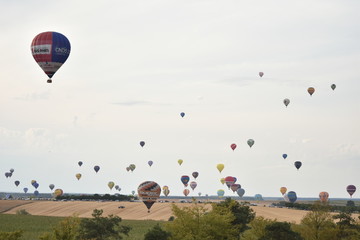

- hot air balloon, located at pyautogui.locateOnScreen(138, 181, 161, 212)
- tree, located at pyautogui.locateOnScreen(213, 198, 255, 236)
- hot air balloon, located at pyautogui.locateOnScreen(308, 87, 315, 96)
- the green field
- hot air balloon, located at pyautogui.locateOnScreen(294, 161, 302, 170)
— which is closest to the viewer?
tree, located at pyautogui.locateOnScreen(213, 198, 255, 236)

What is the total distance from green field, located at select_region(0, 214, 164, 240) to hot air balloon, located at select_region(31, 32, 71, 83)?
96.0 feet

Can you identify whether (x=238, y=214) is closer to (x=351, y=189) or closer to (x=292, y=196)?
(x=292, y=196)

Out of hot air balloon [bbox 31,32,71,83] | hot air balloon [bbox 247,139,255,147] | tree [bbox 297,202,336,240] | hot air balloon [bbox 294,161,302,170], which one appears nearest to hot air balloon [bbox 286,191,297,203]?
hot air balloon [bbox 294,161,302,170]

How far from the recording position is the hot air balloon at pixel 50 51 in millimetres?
80812

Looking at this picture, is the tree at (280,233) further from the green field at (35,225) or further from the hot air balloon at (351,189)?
the hot air balloon at (351,189)

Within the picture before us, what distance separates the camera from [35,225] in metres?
115

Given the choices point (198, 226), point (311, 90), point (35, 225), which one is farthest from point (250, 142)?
point (198, 226)

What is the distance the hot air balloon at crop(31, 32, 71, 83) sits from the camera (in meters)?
80.8

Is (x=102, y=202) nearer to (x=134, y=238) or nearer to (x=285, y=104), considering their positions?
(x=285, y=104)

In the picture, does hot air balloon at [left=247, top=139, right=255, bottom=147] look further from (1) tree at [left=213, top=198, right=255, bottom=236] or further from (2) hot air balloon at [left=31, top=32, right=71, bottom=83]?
(2) hot air balloon at [left=31, top=32, right=71, bottom=83]

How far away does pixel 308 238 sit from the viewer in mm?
68688

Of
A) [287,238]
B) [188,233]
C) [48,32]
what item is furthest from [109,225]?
[48,32]

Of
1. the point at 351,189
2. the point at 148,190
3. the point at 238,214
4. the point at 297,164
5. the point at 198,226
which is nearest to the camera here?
the point at 198,226

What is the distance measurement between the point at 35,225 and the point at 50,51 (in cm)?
4761
